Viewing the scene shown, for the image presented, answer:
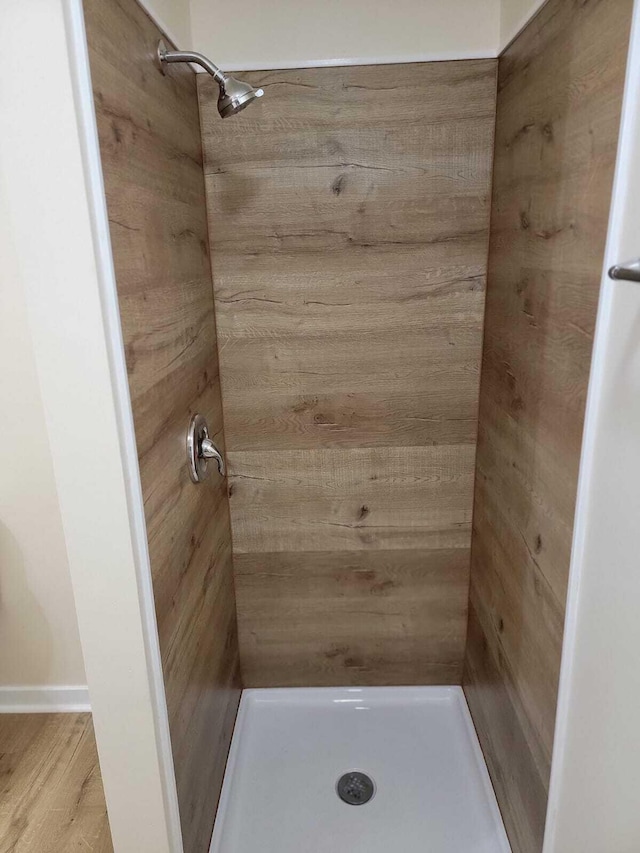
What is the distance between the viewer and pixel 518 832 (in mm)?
1432

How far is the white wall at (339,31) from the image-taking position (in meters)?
1.49

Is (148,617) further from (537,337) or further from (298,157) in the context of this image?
(298,157)

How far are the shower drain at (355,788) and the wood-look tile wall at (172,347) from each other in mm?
351

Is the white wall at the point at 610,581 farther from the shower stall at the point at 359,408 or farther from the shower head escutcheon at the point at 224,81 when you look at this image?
the shower head escutcheon at the point at 224,81

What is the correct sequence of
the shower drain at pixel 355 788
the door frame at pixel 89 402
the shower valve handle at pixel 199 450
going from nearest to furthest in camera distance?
the door frame at pixel 89 402, the shower valve handle at pixel 199 450, the shower drain at pixel 355 788

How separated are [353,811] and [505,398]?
3.92 ft

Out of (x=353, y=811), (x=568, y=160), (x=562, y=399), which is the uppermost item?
(x=568, y=160)

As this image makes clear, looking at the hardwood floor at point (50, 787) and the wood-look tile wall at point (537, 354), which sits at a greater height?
the wood-look tile wall at point (537, 354)

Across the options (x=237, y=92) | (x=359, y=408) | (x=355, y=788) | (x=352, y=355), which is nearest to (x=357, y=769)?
(x=355, y=788)

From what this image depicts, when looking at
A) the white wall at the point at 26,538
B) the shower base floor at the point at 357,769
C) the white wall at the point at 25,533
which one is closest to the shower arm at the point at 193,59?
the white wall at the point at 26,538

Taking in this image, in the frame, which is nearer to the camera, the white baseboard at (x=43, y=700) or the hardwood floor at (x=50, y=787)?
the hardwood floor at (x=50, y=787)

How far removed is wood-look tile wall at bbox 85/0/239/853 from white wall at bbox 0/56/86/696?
1.76 ft

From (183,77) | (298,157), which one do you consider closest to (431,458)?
(298,157)

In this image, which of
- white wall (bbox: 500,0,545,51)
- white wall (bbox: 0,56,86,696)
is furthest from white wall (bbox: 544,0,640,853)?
white wall (bbox: 0,56,86,696)
